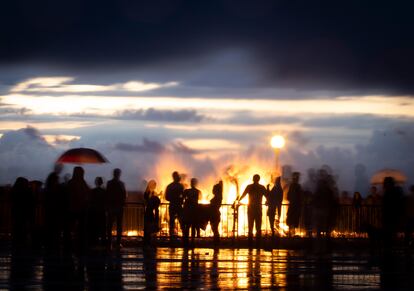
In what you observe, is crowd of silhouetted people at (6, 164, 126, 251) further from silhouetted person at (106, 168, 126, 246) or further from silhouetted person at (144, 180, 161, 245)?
silhouetted person at (144, 180, 161, 245)

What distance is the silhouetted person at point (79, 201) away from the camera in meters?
28.3

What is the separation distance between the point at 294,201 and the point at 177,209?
354cm

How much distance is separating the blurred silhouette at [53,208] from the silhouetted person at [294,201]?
285 inches

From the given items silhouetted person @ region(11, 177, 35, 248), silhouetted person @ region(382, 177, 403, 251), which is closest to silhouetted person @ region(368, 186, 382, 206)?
silhouetted person @ region(382, 177, 403, 251)

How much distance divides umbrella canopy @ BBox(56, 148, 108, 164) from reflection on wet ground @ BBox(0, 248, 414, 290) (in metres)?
4.81

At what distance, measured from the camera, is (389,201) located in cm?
2998

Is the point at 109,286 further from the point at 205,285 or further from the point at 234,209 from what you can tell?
the point at 234,209

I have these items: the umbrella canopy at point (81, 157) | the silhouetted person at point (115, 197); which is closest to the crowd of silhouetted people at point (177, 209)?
the silhouetted person at point (115, 197)

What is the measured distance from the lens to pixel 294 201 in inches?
1273

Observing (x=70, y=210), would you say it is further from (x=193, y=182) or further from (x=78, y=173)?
(x=193, y=182)

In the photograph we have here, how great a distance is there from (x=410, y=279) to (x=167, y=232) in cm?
1617

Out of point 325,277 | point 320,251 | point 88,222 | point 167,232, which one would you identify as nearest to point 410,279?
point 325,277

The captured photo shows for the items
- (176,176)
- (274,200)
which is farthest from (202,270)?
(274,200)

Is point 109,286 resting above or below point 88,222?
A: below
